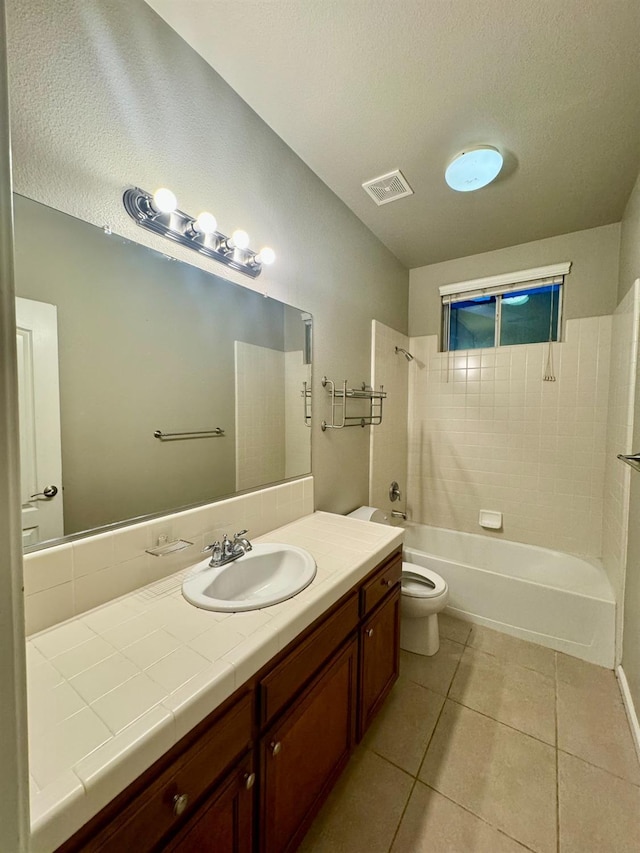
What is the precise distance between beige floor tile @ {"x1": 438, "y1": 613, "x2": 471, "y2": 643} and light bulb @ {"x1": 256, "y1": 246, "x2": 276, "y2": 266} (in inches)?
94.1

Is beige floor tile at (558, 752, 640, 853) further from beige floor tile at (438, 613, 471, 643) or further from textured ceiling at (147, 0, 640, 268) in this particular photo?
textured ceiling at (147, 0, 640, 268)

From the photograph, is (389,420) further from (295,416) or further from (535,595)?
(535,595)

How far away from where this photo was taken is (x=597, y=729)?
1528 mm

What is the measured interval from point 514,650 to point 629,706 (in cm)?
52

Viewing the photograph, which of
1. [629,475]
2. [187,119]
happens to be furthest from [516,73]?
[629,475]

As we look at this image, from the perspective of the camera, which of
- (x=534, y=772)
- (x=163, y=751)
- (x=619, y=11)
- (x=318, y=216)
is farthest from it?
(x=318, y=216)

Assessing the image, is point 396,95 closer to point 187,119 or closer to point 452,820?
point 187,119

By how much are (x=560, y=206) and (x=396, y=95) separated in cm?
137

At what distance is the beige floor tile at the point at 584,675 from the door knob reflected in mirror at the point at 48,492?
2495 millimetres

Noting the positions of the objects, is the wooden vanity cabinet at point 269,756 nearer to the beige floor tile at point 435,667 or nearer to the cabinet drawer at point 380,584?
the cabinet drawer at point 380,584

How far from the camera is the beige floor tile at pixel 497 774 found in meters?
1.17

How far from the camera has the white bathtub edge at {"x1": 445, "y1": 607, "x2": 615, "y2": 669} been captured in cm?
190

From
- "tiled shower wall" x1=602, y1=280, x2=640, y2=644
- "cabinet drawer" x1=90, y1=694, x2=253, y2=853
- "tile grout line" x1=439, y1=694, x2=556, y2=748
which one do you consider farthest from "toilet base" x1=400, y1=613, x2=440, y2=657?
"cabinet drawer" x1=90, y1=694, x2=253, y2=853

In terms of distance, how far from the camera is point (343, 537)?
1.53m
